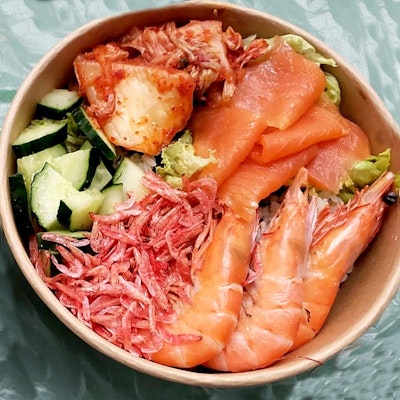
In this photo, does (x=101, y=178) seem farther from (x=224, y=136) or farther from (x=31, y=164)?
(x=224, y=136)

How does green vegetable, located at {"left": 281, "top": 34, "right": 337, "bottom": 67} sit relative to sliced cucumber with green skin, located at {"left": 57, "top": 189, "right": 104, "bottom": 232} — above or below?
above

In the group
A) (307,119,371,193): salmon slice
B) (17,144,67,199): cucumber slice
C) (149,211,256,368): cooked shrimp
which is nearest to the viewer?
(149,211,256,368): cooked shrimp

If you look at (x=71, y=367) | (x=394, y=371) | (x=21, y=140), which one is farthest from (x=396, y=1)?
(x=71, y=367)

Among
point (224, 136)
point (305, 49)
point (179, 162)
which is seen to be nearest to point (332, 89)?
point (305, 49)

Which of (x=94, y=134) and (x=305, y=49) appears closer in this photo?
(x=94, y=134)

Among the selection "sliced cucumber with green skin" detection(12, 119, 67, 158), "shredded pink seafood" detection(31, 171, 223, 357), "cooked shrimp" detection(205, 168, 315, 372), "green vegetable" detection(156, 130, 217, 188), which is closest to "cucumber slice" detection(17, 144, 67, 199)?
"sliced cucumber with green skin" detection(12, 119, 67, 158)

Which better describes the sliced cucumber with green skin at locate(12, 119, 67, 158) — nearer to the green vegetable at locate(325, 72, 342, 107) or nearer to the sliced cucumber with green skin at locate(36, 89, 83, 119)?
the sliced cucumber with green skin at locate(36, 89, 83, 119)

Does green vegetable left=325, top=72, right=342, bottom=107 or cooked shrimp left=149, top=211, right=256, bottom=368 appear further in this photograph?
green vegetable left=325, top=72, right=342, bottom=107
